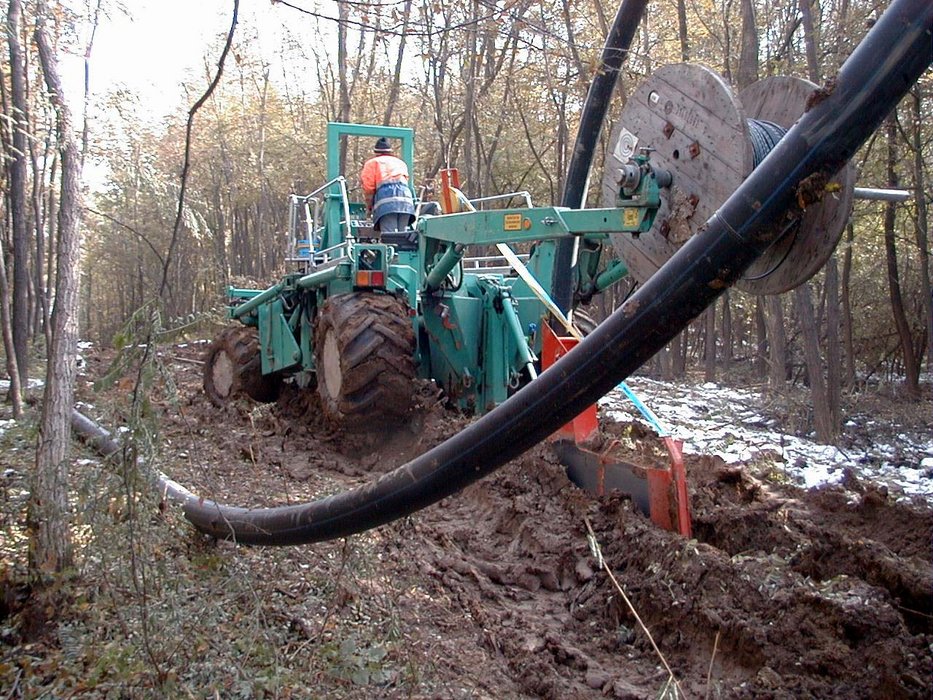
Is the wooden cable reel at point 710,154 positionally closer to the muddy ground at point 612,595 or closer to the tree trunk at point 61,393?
the muddy ground at point 612,595

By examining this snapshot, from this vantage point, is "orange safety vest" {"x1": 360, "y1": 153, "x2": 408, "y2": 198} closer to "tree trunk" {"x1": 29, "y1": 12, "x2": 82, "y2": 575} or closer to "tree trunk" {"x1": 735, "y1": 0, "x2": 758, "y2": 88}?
"tree trunk" {"x1": 29, "y1": 12, "x2": 82, "y2": 575}

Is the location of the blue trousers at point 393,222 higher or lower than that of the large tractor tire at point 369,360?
higher

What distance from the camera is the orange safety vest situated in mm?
8102

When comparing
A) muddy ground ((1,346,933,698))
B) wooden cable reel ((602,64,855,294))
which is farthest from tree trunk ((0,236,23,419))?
wooden cable reel ((602,64,855,294))

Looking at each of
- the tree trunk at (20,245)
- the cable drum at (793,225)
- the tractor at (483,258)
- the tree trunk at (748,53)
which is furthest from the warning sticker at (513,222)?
the tree trunk at (20,245)

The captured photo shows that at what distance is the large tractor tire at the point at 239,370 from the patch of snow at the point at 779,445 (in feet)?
12.8

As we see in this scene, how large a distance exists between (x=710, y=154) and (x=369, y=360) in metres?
3.90

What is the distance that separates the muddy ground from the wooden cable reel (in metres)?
1.33

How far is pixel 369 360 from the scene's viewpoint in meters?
7.15

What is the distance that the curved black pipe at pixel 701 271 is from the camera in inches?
68.8

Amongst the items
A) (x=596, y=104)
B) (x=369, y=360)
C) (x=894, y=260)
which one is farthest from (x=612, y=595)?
(x=894, y=260)

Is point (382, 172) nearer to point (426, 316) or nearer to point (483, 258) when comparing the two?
point (483, 258)

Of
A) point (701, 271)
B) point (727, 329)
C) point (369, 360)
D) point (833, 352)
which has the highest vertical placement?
point (701, 271)

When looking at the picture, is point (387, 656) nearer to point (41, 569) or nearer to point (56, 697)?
point (56, 697)
